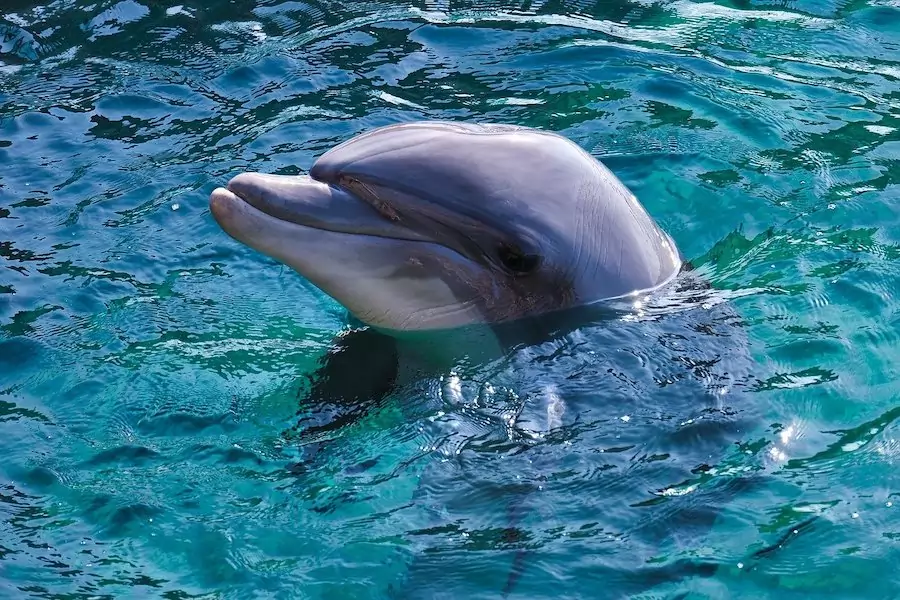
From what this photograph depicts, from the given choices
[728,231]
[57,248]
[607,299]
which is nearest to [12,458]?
[57,248]

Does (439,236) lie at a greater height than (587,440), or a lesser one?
greater

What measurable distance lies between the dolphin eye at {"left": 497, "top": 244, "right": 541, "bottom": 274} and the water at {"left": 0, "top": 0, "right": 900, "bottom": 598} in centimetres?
40

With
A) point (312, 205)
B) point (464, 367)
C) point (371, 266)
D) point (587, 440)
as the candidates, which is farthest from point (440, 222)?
point (587, 440)

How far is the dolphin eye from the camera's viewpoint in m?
5.40

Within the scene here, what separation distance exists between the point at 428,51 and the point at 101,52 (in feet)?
9.96

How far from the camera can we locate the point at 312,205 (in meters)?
5.26

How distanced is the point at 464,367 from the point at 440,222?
750 millimetres

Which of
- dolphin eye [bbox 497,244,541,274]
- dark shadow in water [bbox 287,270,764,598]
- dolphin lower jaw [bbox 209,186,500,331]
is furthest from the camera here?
dolphin eye [bbox 497,244,541,274]

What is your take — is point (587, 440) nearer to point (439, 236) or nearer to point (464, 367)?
point (464, 367)

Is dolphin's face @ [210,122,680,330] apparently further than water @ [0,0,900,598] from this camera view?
Yes

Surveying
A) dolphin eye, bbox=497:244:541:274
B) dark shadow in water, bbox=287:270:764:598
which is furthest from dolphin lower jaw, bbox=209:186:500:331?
dark shadow in water, bbox=287:270:764:598

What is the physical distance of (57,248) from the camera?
7473 millimetres

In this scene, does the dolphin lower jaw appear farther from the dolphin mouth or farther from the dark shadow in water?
the dark shadow in water

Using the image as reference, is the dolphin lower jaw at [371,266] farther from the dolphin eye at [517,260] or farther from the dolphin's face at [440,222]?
the dolphin eye at [517,260]
